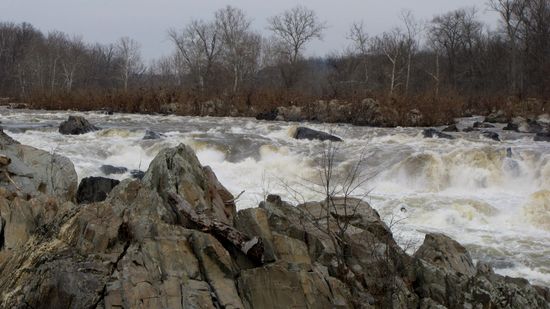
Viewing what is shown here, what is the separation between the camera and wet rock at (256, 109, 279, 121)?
2673 centimetres

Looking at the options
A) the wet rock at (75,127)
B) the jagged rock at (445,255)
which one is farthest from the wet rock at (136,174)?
the jagged rock at (445,255)

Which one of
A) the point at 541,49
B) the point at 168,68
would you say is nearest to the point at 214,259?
the point at 541,49

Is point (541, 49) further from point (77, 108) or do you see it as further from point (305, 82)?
point (77, 108)

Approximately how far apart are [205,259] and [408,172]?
9.79 metres

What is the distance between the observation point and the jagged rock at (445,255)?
5.80 metres

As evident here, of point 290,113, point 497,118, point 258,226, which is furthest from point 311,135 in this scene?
point 258,226

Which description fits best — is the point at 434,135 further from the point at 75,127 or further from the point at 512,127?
the point at 75,127

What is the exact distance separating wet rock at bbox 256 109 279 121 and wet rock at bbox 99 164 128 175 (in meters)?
14.3

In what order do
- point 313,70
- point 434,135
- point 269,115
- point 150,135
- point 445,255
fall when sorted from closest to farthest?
1. point 445,255
2. point 150,135
3. point 434,135
4. point 269,115
5. point 313,70

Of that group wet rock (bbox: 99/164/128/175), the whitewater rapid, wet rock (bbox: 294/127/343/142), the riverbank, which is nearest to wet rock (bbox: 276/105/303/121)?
the riverbank

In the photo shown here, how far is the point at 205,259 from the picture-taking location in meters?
4.40

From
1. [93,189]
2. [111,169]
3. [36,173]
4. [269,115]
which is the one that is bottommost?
[111,169]

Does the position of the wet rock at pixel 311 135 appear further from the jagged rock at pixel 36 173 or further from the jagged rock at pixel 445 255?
the jagged rock at pixel 445 255

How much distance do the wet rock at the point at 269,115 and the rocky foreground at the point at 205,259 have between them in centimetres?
2042
